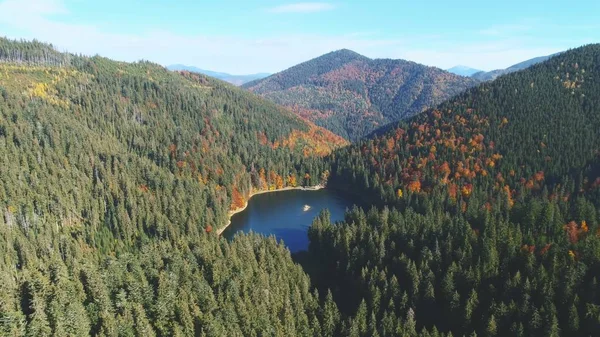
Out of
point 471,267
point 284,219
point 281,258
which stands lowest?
point 284,219

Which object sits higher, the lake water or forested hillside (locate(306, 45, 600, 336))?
forested hillside (locate(306, 45, 600, 336))

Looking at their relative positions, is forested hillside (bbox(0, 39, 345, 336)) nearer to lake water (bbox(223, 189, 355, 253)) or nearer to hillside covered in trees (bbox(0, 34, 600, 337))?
hillside covered in trees (bbox(0, 34, 600, 337))

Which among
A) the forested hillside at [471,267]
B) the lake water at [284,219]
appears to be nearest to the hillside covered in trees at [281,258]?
the forested hillside at [471,267]

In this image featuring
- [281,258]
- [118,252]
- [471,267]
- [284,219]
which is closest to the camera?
[471,267]

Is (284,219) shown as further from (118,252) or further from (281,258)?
(118,252)

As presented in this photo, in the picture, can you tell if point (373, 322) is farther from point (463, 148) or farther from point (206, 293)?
point (463, 148)

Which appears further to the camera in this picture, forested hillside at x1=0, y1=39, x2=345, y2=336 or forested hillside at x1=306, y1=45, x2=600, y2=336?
forested hillside at x1=306, y1=45, x2=600, y2=336

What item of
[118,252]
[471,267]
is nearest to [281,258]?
[471,267]

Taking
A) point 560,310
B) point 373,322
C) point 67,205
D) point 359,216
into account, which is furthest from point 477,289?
point 67,205

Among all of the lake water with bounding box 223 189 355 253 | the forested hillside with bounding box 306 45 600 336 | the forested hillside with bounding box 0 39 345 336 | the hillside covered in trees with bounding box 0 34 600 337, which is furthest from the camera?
the lake water with bounding box 223 189 355 253

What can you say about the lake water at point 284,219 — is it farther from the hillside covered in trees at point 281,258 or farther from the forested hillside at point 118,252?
the hillside covered in trees at point 281,258

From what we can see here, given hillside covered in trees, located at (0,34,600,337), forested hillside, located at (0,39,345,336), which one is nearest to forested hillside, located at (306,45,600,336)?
→ hillside covered in trees, located at (0,34,600,337)
